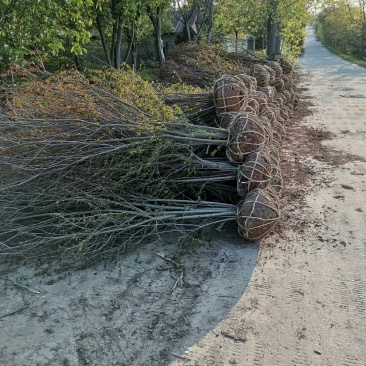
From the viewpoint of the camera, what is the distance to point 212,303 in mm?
3334

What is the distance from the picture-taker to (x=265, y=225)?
3.97 m

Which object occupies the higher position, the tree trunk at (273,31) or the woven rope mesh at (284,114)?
the tree trunk at (273,31)

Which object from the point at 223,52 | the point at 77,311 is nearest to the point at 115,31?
the point at 223,52

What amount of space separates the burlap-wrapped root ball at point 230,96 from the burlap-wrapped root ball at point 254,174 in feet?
3.54

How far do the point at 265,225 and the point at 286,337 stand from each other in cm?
128

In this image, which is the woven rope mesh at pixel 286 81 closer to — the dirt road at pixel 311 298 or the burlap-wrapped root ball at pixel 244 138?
the dirt road at pixel 311 298

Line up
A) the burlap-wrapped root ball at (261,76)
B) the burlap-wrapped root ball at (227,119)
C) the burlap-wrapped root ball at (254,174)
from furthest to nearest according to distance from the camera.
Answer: the burlap-wrapped root ball at (261,76)
the burlap-wrapped root ball at (227,119)
the burlap-wrapped root ball at (254,174)

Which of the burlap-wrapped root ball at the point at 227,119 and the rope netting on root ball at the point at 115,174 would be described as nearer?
the rope netting on root ball at the point at 115,174

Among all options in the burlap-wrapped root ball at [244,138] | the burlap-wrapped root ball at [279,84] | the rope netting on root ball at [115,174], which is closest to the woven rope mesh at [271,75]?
the burlap-wrapped root ball at [279,84]

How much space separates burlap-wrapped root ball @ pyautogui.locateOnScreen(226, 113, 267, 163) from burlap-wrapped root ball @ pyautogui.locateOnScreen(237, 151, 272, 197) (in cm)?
12

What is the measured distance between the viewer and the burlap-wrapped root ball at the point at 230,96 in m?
5.13

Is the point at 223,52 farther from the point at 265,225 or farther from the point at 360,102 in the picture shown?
the point at 265,225

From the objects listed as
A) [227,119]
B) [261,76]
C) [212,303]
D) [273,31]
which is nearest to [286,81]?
[261,76]

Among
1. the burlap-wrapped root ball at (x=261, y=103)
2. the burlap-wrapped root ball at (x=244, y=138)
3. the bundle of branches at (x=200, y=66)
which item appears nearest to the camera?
the burlap-wrapped root ball at (x=244, y=138)
